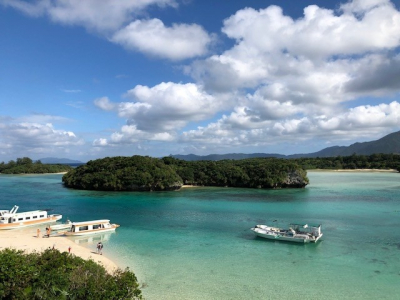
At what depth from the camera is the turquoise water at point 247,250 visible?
64.0 ft

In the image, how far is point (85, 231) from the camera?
33.6m

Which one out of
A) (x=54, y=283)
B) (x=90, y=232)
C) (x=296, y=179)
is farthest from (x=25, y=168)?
(x=54, y=283)

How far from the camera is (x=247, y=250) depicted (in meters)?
27.6

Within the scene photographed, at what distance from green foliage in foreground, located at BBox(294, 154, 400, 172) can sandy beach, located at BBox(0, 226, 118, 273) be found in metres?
152

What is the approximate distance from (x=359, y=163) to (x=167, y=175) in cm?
12644

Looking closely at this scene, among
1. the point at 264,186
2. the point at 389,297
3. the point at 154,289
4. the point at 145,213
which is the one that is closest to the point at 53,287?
the point at 154,289

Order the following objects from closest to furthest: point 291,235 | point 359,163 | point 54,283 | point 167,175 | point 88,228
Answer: point 54,283 → point 291,235 → point 88,228 → point 167,175 → point 359,163

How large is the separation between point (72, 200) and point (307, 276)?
51.0 meters

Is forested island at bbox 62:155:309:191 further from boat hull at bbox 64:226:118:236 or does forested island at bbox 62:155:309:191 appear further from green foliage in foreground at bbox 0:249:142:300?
green foliage in foreground at bbox 0:249:142:300

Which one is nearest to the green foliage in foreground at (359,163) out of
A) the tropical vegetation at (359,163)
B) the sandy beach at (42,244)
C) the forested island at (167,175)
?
the tropical vegetation at (359,163)

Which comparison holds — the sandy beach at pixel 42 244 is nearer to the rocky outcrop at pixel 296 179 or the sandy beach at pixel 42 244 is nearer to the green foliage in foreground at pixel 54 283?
the green foliage in foreground at pixel 54 283

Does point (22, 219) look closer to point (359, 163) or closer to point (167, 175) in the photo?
point (167, 175)

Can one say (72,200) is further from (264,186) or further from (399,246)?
(399,246)

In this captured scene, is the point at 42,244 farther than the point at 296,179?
No
